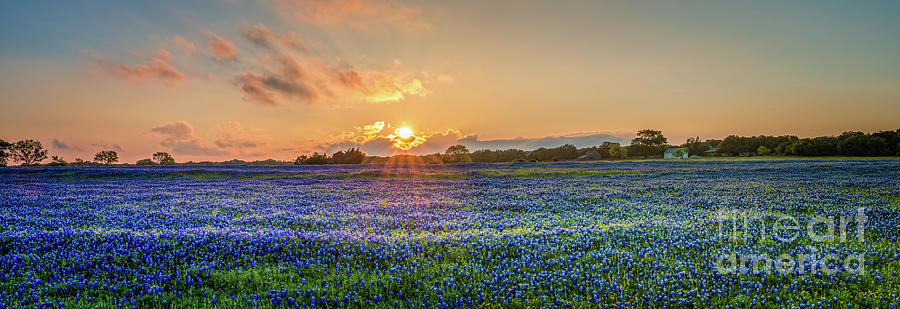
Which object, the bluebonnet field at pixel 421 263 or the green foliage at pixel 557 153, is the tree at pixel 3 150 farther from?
the green foliage at pixel 557 153

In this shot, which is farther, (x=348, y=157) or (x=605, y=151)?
(x=605, y=151)

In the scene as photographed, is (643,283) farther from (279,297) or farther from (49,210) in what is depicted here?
(49,210)

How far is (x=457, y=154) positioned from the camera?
91875 mm

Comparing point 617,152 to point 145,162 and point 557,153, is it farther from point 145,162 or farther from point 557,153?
point 145,162

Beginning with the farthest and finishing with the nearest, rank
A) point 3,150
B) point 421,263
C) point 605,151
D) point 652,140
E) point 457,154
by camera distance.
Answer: point 652,140 < point 605,151 < point 457,154 < point 3,150 < point 421,263

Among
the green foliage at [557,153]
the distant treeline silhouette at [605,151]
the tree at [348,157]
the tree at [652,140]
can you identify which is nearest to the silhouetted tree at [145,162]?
the distant treeline silhouette at [605,151]

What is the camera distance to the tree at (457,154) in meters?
83.7

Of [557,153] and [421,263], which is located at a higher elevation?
[557,153]

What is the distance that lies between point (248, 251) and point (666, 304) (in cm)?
711

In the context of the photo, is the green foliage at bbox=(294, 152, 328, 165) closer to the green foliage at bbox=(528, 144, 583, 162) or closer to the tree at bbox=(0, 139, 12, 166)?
the tree at bbox=(0, 139, 12, 166)

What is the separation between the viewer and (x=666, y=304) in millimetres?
5035

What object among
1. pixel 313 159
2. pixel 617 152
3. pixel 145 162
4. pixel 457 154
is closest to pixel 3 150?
pixel 145 162

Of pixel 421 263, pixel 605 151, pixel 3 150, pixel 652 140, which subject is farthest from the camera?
pixel 652 140

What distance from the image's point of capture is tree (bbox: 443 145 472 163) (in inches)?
3295
